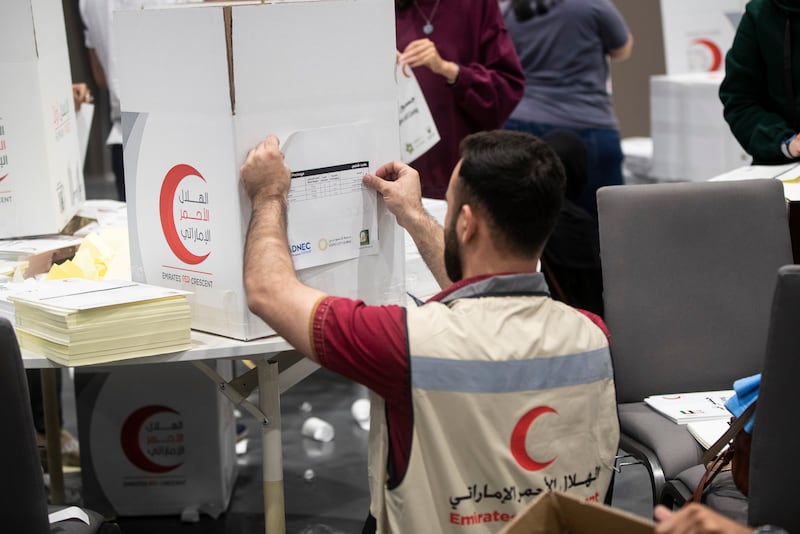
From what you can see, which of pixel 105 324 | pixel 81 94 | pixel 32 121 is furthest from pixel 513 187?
pixel 81 94

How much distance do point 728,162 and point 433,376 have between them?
11.7ft

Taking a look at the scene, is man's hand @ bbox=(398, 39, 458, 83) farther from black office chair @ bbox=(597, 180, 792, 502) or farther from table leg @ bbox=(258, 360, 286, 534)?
table leg @ bbox=(258, 360, 286, 534)

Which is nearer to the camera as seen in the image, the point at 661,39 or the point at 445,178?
the point at 445,178

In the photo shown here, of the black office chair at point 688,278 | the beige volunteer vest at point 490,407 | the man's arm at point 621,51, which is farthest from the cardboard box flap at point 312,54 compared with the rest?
the man's arm at point 621,51

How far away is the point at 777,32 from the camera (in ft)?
9.33

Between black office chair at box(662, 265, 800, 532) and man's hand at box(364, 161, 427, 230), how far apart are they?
0.68 meters

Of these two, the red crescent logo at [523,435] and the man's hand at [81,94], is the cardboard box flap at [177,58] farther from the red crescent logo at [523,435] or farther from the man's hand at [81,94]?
the man's hand at [81,94]

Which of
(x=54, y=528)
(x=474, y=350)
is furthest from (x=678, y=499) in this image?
(x=54, y=528)

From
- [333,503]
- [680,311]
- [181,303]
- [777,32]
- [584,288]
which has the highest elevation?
[777,32]

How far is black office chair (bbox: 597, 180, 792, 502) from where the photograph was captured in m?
2.34

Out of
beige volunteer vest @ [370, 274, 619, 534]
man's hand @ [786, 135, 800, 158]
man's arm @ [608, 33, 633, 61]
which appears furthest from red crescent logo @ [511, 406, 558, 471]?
man's arm @ [608, 33, 633, 61]

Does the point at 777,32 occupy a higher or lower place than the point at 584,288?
higher

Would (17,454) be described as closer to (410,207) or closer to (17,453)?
(17,453)

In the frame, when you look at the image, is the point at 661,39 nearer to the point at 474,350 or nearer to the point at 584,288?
the point at 584,288
